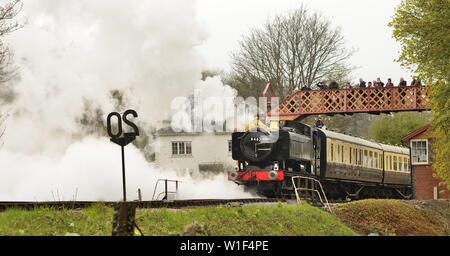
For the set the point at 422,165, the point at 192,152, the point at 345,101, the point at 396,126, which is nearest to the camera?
the point at 345,101

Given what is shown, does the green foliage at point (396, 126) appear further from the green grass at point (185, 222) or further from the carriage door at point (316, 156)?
the green grass at point (185, 222)

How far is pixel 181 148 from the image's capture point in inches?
1742

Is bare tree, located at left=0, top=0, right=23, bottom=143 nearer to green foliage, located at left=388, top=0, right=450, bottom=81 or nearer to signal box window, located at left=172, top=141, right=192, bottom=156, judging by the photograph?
green foliage, located at left=388, top=0, right=450, bottom=81

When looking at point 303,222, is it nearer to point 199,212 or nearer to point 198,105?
point 199,212

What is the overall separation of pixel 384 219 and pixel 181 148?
97.0 ft

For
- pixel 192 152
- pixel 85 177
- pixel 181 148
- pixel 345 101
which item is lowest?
pixel 192 152

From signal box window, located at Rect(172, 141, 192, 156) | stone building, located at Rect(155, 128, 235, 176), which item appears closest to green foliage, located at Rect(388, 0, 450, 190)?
stone building, located at Rect(155, 128, 235, 176)

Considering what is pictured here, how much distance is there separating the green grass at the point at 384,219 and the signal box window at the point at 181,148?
91.5ft

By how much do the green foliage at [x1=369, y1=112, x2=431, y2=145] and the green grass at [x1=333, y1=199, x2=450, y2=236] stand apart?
34.7 metres

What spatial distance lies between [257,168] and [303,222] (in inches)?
320

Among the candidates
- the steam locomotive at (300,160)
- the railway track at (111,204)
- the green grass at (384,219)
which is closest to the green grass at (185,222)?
the railway track at (111,204)

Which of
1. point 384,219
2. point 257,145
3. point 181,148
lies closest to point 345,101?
point 257,145

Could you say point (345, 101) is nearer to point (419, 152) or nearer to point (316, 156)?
point (316, 156)

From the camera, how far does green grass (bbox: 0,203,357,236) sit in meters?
9.52
